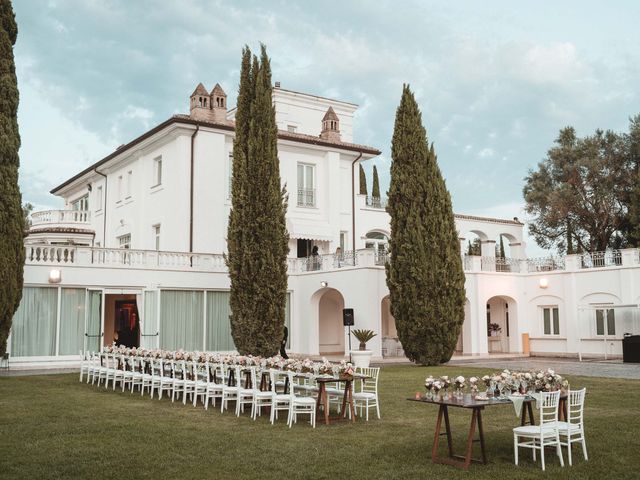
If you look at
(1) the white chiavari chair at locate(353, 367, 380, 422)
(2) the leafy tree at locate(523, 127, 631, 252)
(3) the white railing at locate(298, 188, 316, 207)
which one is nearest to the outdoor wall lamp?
(3) the white railing at locate(298, 188, 316, 207)

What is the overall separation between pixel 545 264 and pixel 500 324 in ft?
12.5

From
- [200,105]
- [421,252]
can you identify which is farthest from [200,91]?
[421,252]

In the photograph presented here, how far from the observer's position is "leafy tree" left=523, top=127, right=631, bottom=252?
35.1m

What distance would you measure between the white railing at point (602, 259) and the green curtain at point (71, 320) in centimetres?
1898

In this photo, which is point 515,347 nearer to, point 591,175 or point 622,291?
point 622,291

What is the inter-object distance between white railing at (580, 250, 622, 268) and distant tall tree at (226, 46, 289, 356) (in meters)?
12.8

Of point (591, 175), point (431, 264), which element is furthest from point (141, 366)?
point (591, 175)

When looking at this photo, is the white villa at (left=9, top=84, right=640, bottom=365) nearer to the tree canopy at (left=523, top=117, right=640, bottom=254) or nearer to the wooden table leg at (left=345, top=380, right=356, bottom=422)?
the tree canopy at (left=523, top=117, right=640, bottom=254)

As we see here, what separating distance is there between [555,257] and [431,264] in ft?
30.4

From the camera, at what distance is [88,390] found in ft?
51.7

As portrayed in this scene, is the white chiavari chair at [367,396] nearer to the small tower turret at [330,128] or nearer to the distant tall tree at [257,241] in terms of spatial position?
the distant tall tree at [257,241]

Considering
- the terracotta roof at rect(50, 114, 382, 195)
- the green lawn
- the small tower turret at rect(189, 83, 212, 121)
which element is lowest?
the green lawn

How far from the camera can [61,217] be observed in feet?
105

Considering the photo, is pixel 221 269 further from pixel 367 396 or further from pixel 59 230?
pixel 367 396
